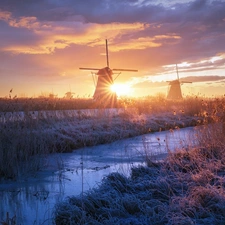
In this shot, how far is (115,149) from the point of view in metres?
10.8

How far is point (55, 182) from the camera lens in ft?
22.1

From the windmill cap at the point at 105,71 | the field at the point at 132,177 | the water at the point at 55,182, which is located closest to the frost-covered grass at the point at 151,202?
the field at the point at 132,177

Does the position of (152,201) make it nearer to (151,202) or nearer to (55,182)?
(151,202)

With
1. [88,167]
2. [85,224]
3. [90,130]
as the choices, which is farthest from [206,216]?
[90,130]

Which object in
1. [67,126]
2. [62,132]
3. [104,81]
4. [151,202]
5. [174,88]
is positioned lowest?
[151,202]

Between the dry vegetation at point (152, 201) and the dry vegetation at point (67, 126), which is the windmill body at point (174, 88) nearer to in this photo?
the dry vegetation at point (67, 126)

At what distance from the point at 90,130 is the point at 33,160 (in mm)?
5164

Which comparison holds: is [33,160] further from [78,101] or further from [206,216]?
[78,101]

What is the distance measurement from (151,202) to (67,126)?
8114 mm

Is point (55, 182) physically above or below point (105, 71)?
below

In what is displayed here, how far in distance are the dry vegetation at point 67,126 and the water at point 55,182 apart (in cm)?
43

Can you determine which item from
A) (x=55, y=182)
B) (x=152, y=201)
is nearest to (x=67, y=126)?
(x=55, y=182)

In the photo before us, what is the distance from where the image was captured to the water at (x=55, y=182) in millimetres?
5090

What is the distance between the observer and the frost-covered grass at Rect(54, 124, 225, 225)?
13.9 feet
